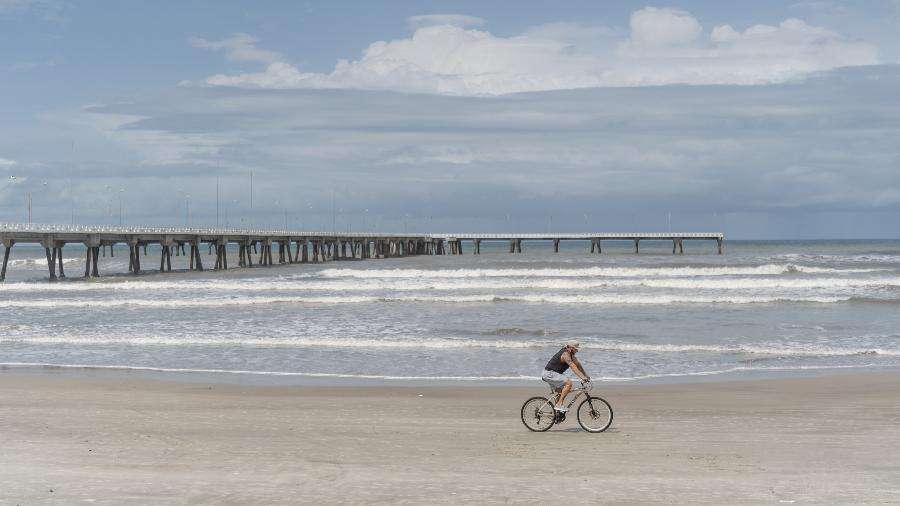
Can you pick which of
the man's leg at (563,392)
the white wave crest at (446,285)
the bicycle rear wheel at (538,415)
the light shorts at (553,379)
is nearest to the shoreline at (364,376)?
the bicycle rear wheel at (538,415)

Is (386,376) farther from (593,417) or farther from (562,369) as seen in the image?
(562,369)

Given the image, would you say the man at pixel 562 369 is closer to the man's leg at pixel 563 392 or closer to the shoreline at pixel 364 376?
the man's leg at pixel 563 392

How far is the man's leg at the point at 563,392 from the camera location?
1109 centimetres

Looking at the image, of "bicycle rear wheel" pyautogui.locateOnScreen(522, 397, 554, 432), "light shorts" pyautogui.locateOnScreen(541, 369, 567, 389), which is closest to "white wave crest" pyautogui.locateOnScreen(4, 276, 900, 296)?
"bicycle rear wheel" pyautogui.locateOnScreen(522, 397, 554, 432)

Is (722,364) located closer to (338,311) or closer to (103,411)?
(103,411)

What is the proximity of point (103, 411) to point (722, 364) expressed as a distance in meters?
11.8

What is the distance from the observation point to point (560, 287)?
4288 cm

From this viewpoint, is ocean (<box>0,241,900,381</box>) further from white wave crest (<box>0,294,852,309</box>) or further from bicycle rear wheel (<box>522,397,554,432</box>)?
bicycle rear wheel (<box>522,397,554,432</box>)

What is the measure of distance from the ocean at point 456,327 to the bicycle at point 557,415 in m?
5.05

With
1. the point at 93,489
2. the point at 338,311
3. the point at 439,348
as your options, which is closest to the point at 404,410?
the point at 93,489

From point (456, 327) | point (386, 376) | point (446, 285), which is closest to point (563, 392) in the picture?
point (386, 376)

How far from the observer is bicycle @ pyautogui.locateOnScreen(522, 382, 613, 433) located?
11320 millimetres

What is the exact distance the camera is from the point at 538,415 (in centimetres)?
1135

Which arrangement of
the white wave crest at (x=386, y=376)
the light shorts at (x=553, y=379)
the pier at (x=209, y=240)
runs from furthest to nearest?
the pier at (x=209, y=240), the white wave crest at (x=386, y=376), the light shorts at (x=553, y=379)
